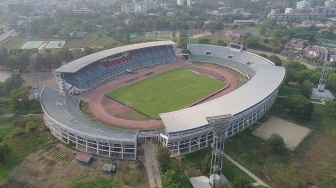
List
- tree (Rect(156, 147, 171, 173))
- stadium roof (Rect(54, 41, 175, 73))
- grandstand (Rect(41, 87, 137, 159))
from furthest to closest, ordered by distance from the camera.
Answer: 1. stadium roof (Rect(54, 41, 175, 73))
2. grandstand (Rect(41, 87, 137, 159))
3. tree (Rect(156, 147, 171, 173))

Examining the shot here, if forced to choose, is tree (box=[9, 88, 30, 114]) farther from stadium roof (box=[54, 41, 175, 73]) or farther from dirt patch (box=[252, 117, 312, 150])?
dirt patch (box=[252, 117, 312, 150])

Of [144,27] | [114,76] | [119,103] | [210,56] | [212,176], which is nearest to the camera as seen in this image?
[212,176]

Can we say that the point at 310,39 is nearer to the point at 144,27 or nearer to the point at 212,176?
the point at 144,27

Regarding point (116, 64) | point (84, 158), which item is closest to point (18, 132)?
point (84, 158)

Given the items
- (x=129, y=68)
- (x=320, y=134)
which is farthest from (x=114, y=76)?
(x=320, y=134)

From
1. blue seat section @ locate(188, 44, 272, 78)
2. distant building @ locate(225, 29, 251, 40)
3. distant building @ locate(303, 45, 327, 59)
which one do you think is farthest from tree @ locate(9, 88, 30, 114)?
distant building @ locate(303, 45, 327, 59)

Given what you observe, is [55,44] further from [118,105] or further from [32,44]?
[118,105]
